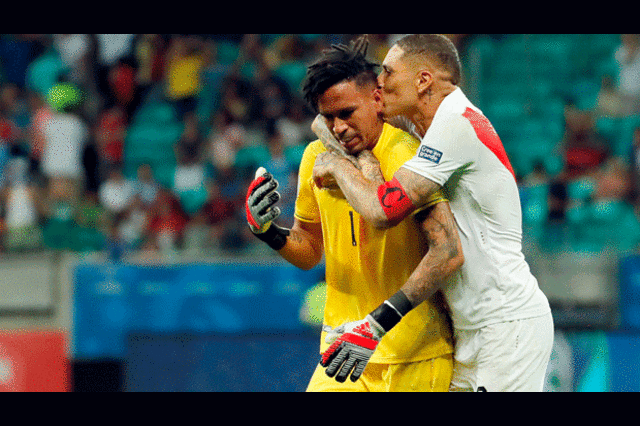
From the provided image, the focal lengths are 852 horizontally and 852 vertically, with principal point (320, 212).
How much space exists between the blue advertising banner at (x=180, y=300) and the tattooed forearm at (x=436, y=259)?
451 centimetres

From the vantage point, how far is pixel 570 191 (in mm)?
9062

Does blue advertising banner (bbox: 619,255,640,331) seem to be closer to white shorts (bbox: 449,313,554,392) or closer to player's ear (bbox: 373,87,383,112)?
white shorts (bbox: 449,313,554,392)

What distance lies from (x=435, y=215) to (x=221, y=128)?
746cm

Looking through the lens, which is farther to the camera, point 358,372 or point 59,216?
point 59,216

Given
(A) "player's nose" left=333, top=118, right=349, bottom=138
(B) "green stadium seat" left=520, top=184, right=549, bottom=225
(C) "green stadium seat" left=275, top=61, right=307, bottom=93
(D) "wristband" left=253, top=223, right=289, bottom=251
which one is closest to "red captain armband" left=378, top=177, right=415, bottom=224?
(A) "player's nose" left=333, top=118, right=349, bottom=138

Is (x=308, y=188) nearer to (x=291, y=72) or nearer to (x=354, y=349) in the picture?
(x=354, y=349)

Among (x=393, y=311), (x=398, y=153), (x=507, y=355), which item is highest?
(x=398, y=153)

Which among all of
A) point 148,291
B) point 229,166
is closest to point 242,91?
point 229,166

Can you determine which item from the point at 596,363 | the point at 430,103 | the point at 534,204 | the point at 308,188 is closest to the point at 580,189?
the point at 534,204

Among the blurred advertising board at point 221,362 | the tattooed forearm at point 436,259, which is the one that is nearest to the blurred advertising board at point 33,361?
the blurred advertising board at point 221,362

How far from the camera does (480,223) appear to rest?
12.7 feet

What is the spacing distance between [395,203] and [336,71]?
0.75 meters

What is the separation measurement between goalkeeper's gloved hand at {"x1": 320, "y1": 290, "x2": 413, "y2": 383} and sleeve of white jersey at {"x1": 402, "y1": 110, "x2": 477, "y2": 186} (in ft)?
1.80

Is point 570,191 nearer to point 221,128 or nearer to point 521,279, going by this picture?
point 221,128
